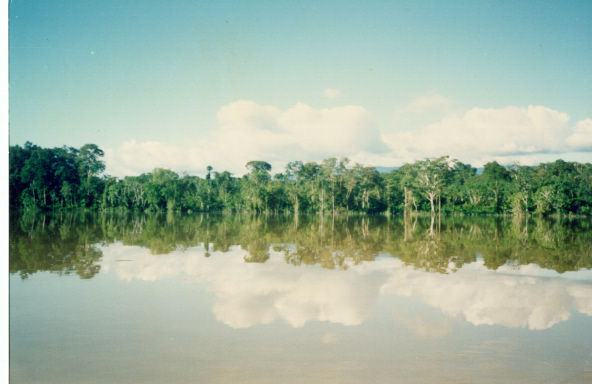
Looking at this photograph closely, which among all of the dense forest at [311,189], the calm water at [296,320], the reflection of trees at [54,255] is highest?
the dense forest at [311,189]

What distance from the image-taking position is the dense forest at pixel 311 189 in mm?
43094

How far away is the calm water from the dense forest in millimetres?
38979

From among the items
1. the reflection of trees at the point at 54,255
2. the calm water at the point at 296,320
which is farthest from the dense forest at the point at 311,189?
the calm water at the point at 296,320

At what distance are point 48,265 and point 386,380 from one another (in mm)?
8709

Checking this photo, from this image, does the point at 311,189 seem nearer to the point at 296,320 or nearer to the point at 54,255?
the point at 54,255

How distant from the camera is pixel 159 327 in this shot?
5.21 metres

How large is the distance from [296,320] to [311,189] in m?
45.9

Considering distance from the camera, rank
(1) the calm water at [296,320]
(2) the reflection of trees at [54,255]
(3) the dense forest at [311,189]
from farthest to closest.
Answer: (3) the dense forest at [311,189] → (2) the reflection of trees at [54,255] → (1) the calm water at [296,320]

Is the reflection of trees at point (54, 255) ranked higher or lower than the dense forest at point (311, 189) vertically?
lower

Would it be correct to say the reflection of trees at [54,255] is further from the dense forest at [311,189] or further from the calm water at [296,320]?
the dense forest at [311,189]

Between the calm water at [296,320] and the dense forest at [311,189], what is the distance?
128 ft

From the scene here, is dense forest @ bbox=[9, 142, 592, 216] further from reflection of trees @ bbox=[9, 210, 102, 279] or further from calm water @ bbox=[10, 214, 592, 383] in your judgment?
calm water @ bbox=[10, 214, 592, 383]

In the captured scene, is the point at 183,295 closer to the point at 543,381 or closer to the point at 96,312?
the point at 96,312

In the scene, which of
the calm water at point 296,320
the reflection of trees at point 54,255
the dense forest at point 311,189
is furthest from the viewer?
the dense forest at point 311,189
